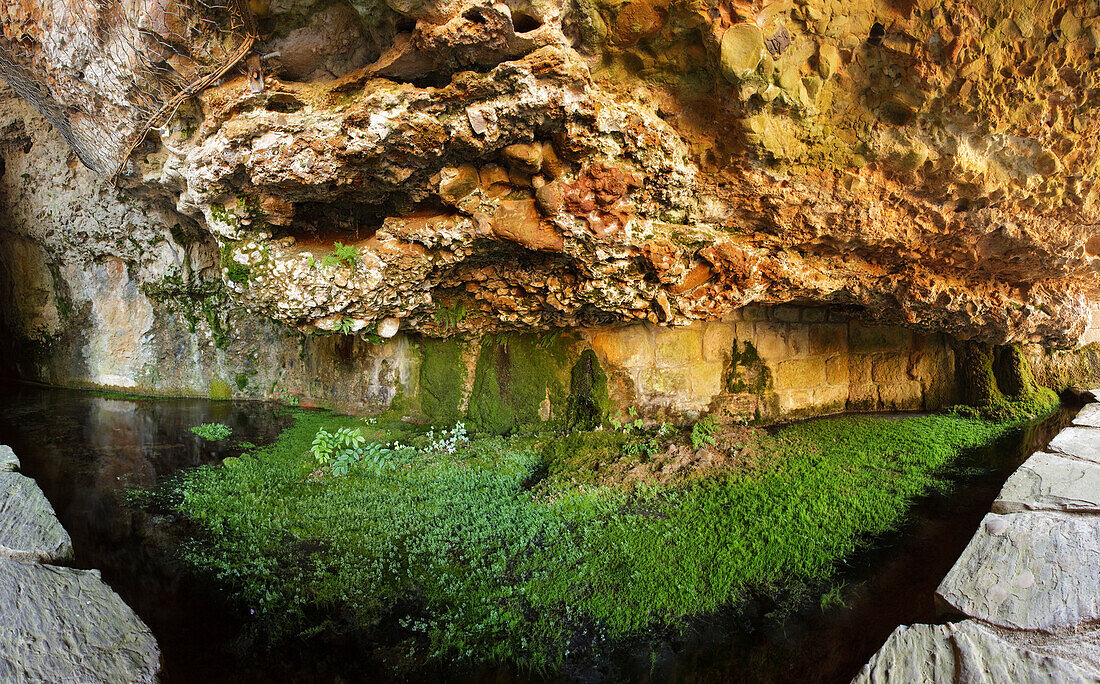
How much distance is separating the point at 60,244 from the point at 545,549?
8118mm

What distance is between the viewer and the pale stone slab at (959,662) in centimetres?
182

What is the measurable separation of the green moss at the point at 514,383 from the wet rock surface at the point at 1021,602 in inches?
124

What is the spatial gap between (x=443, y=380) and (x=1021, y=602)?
4.32 m

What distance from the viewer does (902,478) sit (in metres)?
3.84

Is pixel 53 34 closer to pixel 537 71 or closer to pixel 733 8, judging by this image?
pixel 537 71

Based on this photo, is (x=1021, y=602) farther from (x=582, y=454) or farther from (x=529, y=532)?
(x=582, y=454)

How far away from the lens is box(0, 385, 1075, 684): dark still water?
7.17ft

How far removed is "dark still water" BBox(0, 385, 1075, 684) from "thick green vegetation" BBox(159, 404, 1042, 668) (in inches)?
5.0

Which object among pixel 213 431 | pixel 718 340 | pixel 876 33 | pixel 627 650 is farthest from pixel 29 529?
pixel 876 33

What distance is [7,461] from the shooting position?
11.8 ft

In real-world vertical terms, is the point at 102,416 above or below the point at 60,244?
below

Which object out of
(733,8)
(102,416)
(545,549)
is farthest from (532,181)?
(102,416)

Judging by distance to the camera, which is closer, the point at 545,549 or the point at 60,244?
the point at 545,549

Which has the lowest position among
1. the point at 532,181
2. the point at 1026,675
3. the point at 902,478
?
the point at 1026,675
